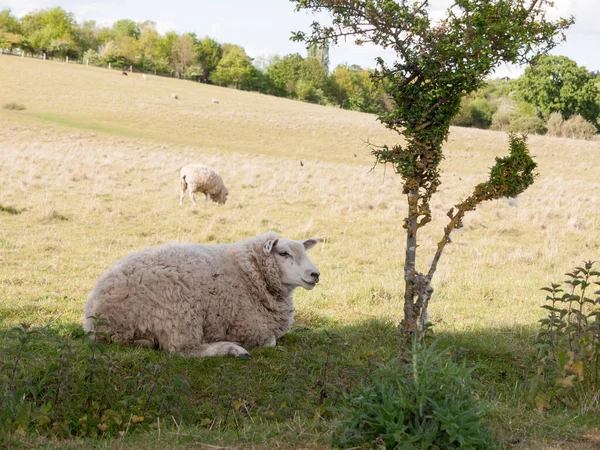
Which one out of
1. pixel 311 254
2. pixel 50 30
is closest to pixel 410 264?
pixel 311 254

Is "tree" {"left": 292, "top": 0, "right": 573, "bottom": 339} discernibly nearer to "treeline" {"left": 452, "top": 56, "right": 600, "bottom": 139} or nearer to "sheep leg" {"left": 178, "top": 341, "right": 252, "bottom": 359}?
"sheep leg" {"left": 178, "top": 341, "right": 252, "bottom": 359}

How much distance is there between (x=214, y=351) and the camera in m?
7.04

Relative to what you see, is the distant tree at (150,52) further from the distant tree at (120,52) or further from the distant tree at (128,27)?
the distant tree at (128,27)

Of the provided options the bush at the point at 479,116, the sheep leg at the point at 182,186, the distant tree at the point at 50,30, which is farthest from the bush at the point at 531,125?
the distant tree at the point at 50,30

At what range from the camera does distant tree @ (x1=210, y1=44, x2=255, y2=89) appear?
105787mm

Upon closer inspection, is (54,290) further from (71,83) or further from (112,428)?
(71,83)

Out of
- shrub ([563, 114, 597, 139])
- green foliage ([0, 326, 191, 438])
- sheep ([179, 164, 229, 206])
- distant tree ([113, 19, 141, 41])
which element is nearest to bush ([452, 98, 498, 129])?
shrub ([563, 114, 597, 139])

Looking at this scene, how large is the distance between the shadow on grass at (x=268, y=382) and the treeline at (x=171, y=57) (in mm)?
88649

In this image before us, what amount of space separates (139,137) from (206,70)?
2987 inches

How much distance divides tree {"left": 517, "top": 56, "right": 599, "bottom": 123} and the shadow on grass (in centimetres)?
7691

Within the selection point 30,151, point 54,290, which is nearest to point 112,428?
point 54,290

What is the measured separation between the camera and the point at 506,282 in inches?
467

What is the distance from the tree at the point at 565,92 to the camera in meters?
78.9

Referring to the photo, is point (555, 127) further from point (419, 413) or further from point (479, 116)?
point (419, 413)
